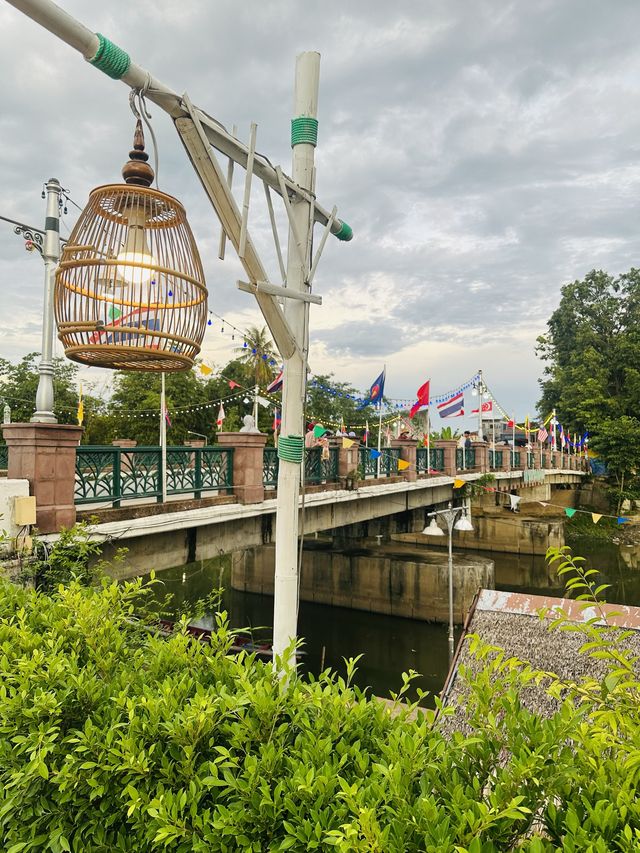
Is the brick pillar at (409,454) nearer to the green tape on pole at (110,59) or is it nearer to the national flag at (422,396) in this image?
the national flag at (422,396)

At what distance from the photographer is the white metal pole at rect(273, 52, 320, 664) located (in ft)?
13.0

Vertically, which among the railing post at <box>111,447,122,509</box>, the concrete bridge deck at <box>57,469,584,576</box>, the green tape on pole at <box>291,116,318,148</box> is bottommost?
the concrete bridge deck at <box>57,469,584,576</box>

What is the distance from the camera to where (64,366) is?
33.1 metres

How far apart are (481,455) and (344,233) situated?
80.7 feet

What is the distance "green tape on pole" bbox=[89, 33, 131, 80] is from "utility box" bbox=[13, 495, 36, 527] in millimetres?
5262

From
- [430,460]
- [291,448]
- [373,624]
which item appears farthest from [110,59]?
[430,460]

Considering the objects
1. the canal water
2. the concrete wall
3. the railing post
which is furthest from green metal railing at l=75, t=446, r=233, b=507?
the concrete wall

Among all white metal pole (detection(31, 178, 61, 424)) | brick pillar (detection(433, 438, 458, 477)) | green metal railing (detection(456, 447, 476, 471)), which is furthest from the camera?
green metal railing (detection(456, 447, 476, 471))

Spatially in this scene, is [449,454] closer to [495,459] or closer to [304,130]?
[495,459]

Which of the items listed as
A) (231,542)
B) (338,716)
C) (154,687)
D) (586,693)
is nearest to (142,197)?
(154,687)

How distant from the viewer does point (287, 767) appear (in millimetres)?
2049

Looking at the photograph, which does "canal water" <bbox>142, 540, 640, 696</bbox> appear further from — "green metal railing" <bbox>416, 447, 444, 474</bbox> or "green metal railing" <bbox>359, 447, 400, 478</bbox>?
"green metal railing" <bbox>359, 447, 400, 478</bbox>

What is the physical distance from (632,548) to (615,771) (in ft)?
121

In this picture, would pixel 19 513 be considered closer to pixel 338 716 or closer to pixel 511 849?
pixel 338 716
